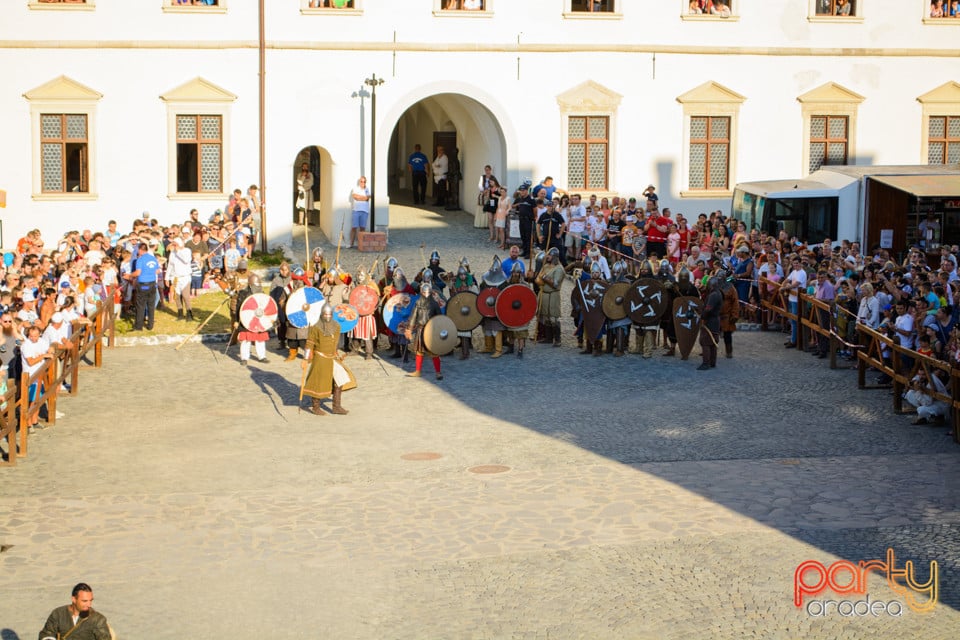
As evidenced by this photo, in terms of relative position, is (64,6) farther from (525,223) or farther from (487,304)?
(487,304)

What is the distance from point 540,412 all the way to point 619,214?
436 inches

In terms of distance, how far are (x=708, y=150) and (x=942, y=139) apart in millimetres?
6070

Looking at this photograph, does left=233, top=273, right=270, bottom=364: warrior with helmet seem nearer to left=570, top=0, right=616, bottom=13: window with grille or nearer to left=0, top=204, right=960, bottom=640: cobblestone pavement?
left=0, top=204, right=960, bottom=640: cobblestone pavement

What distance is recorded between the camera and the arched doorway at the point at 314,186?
3244 centimetres

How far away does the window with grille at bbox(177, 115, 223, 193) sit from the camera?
31391 mm

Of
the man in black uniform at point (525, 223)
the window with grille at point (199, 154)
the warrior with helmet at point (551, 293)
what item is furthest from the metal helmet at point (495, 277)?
the window with grille at point (199, 154)

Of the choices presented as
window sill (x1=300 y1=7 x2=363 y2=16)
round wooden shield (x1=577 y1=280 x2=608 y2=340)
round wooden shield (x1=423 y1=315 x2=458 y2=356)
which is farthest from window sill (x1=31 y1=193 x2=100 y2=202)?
round wooden shield (x1=577 y1=280 x2=608 y2=340)

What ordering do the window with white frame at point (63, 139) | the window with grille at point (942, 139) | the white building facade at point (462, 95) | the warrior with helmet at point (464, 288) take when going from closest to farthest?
the warrior with helmet at point (464, 288) → the window with white frame at point (63, 139) → the white building facade at point (462, 95) → the window with grille at point (942, 139)

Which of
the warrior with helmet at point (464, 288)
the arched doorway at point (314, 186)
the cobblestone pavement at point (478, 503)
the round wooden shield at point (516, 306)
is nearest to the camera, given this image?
the cobblestone pavement at point (478, 503)

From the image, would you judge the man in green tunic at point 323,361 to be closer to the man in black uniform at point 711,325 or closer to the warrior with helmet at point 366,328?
the warrior with helmet at point 366,328

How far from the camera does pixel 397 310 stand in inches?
866

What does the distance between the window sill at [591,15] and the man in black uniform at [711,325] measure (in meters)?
12.6

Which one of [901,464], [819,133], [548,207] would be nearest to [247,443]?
[901,464]

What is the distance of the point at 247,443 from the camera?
1756 centimetres
